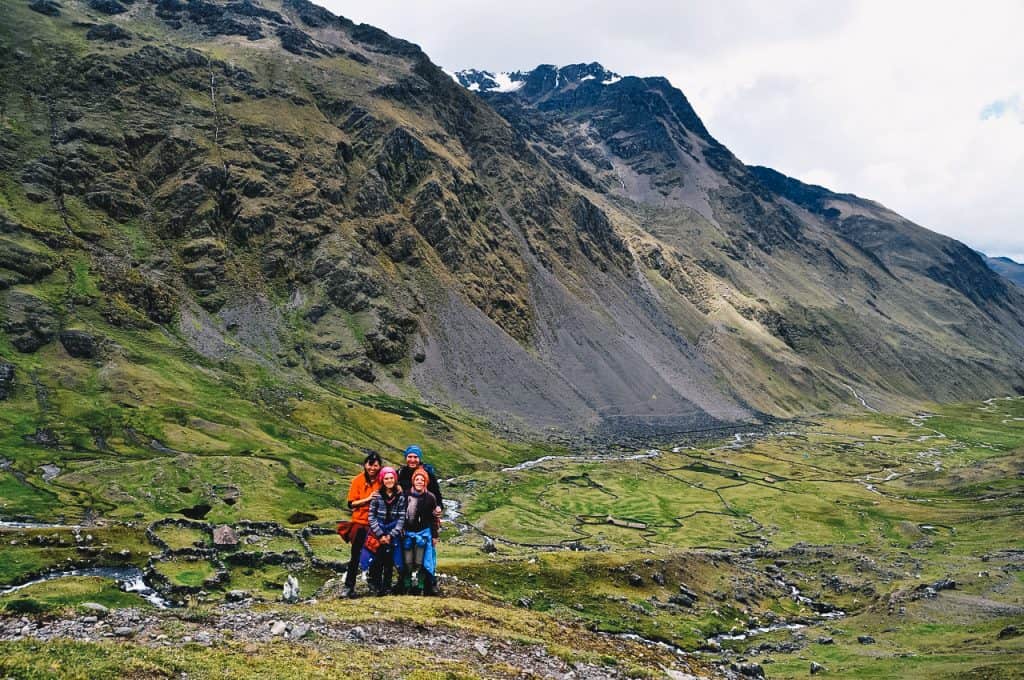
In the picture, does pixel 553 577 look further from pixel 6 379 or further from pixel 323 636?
pixel 6 379

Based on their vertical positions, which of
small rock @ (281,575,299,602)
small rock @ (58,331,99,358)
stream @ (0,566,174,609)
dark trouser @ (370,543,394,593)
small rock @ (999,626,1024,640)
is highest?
small rock @ (58,331,99,358)

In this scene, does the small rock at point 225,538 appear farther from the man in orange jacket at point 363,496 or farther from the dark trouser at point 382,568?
the man in orange jacket at point 363,496

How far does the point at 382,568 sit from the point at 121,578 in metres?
40.9

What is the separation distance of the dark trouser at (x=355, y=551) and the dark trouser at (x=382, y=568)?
0.76 m

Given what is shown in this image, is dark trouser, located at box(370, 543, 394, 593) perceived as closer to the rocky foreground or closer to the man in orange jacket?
the man in orange jacket

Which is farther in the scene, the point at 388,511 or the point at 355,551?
the point at 355,551

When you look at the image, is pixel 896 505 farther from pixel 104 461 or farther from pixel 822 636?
pixel 104 461

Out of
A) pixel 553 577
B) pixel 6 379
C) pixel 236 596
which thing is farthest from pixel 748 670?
pixel 6 379

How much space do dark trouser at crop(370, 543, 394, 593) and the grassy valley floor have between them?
3.75 feet

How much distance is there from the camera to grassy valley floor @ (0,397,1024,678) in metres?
22.6

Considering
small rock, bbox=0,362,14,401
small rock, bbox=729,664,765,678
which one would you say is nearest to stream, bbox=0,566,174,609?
small rock, bbox=729,664,765,678

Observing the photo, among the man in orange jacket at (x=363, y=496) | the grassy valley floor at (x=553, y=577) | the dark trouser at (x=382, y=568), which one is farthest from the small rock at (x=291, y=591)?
the man in orange jacket at (x=363, y=496)

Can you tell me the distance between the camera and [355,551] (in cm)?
2827

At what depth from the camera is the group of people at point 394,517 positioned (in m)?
25.4
